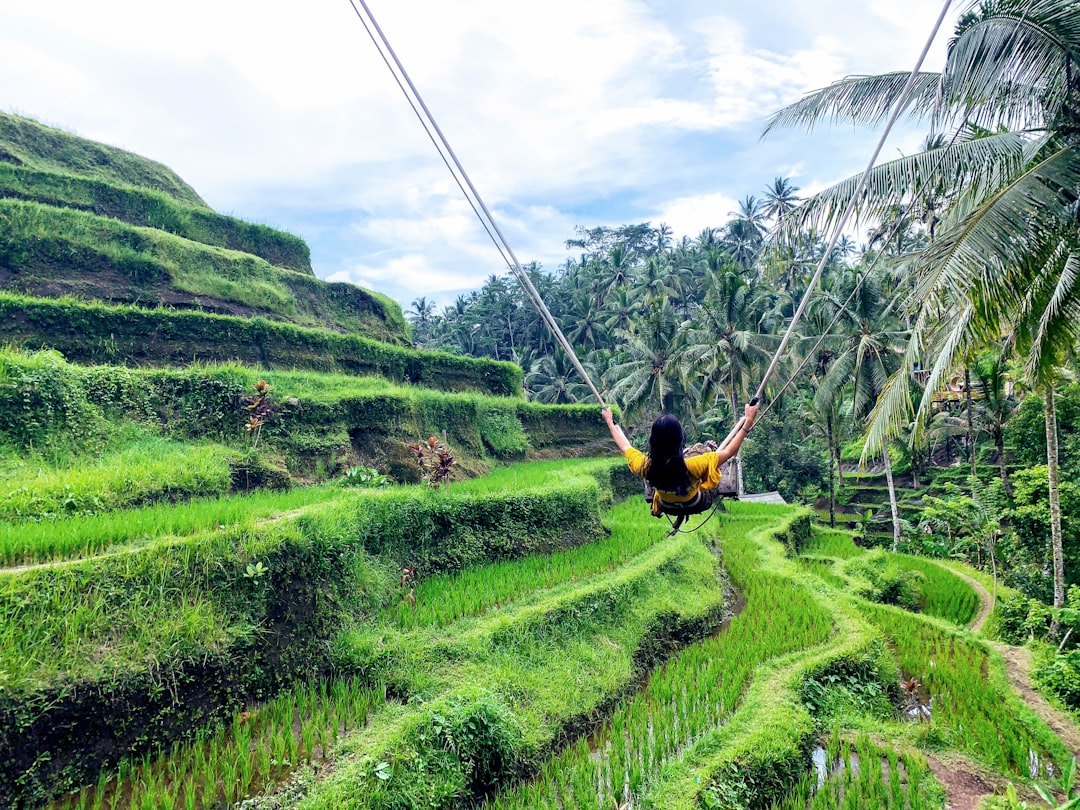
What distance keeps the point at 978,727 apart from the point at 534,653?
16.7 feet

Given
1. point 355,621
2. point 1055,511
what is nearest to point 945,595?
point 1055,511

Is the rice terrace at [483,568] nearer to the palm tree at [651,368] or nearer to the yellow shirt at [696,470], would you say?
the yellow shirt at [696,470]

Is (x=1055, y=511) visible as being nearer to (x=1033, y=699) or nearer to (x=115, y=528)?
(x=1033, y=699)

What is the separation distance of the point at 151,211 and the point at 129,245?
106 inches

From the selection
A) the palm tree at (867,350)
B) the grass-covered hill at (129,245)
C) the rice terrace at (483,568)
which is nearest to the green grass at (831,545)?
the rice terrace at (483,568)

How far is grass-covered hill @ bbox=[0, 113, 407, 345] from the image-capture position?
476 inches

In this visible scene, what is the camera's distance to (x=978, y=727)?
6438 millimetres

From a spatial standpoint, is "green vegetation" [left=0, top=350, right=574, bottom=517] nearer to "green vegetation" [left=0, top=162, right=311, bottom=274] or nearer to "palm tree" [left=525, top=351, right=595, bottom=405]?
"green vegetation" [left=0, top=162, right=311, bottom=274]

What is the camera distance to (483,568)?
934 cm

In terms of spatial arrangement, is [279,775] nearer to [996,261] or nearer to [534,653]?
[534,653]

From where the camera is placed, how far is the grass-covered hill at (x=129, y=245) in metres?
12.1

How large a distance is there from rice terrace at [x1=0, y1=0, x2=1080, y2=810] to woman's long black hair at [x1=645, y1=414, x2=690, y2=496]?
44 mm

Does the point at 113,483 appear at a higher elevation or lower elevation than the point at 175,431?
lower

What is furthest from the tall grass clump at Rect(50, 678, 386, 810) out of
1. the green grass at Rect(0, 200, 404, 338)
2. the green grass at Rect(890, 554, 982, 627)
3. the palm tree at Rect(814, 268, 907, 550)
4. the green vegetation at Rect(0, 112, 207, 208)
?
the palm tree at Rect(814, 268, 907, 550)
